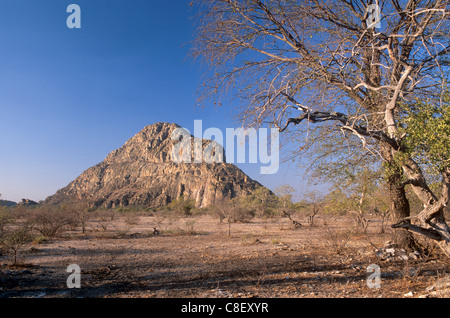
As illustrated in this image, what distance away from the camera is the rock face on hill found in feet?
264

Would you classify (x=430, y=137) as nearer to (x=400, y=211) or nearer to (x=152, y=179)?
(x=400, y=211)

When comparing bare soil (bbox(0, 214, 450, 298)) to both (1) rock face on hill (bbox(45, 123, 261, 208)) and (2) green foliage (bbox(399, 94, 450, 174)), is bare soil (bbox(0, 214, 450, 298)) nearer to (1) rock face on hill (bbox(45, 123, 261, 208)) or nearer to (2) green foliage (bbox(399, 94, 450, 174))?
(2) green foliage (bbox(399, 94, 450, 174))

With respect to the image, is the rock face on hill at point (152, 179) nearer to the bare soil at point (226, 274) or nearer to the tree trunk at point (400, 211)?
the bare soil at point (226, 274)

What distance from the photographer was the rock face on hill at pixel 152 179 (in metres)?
80.6

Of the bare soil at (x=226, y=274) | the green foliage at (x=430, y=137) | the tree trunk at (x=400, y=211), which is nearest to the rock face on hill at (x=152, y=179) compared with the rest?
the bare soil at (x=226, y=274)

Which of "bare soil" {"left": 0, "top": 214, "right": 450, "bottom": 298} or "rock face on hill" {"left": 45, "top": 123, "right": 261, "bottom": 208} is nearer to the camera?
"bare soil" {"left": 0, "top": 214, "right": 450, "bottom": 298}

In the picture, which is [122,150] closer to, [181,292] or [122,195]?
[122,195]

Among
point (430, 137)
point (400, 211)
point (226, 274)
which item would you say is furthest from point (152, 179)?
point (430, 137)

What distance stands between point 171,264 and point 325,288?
438 centimetres

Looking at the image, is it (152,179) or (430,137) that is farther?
(152,179)

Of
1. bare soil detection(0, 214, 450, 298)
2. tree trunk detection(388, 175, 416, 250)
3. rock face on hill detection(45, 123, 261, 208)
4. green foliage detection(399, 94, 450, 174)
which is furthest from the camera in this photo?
rock face on hill detection(45, 123, 261, 208)

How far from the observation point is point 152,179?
9875 centimetres

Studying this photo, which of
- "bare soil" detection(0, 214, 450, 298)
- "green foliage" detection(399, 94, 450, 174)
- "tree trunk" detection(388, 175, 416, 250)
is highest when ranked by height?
"green foliage" detection(399, 94, 450, 174)

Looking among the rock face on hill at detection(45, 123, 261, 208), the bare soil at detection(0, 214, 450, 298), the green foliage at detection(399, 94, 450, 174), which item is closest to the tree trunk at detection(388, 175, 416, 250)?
the bare soil at detection(0, 214, 450, 298)
